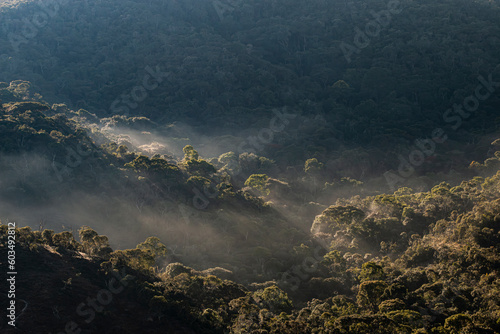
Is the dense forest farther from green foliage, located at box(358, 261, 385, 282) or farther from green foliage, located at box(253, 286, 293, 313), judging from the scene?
green foliage, located at box(358, 261, 385, 282)

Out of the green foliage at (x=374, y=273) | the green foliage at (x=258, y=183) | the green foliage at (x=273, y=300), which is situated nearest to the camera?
the green foliage at (x=273, y=300)

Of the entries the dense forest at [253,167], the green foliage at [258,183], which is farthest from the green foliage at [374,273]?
the green foliage at [258,183]

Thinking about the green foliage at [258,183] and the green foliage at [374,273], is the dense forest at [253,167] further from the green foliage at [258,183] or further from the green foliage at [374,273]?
the green foliage at [374,273]

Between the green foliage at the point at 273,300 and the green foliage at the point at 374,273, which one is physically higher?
the green foliage at the point at 374,273

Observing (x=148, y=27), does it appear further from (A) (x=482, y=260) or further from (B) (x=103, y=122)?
(A) (x=482, y=260)

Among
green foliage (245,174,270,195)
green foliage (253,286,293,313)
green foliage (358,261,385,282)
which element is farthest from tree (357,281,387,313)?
green foliage (245,174,270,195)

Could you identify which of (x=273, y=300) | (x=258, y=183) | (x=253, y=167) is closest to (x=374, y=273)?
(x=273, y=300)

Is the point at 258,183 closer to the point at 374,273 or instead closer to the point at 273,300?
the point at 374,273

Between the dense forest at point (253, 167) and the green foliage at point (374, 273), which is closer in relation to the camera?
the dense forest at point (253, 167)
